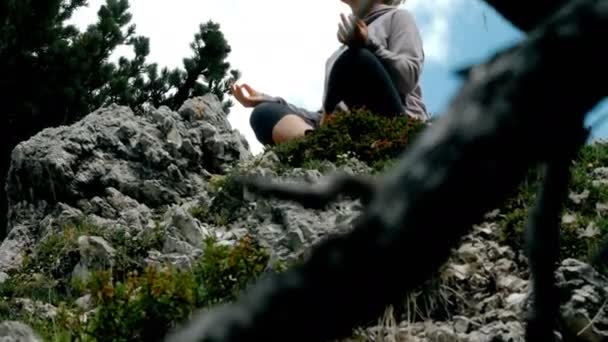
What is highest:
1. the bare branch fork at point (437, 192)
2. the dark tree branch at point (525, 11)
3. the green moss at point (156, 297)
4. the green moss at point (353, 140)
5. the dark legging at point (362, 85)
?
the dark legging at point (362, 85)

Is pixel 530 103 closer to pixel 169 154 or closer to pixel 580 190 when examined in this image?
pixel 580 190

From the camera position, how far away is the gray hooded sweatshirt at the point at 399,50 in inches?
384

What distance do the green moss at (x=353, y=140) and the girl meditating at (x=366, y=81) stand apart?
0.19 meters

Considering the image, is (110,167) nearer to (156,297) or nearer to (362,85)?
(362,85)

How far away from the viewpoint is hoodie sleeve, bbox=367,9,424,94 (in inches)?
383

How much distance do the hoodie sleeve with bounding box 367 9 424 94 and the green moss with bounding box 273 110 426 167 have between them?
34 cm

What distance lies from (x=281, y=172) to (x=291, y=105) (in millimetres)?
1394

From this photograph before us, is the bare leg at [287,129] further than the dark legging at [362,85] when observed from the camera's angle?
Yes

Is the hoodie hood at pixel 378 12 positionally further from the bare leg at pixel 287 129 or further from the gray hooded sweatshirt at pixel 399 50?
the bare leg at pixel 287 129

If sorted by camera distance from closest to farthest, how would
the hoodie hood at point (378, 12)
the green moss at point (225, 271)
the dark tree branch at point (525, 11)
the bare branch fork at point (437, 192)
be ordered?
the bare branch fork at point (437, 192)
the dark tree branch at point (525, 11)
the green moss at point (225, 271)
the hoodie hood at point (378, 12)

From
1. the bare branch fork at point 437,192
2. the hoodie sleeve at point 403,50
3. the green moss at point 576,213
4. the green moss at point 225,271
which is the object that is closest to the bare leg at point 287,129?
the hoodie sleeve at point 403,50

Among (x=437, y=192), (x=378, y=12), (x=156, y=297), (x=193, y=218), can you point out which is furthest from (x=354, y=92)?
(x=437, y=192)

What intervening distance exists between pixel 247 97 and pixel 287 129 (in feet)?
1.48

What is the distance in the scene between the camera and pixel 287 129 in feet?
34.9
